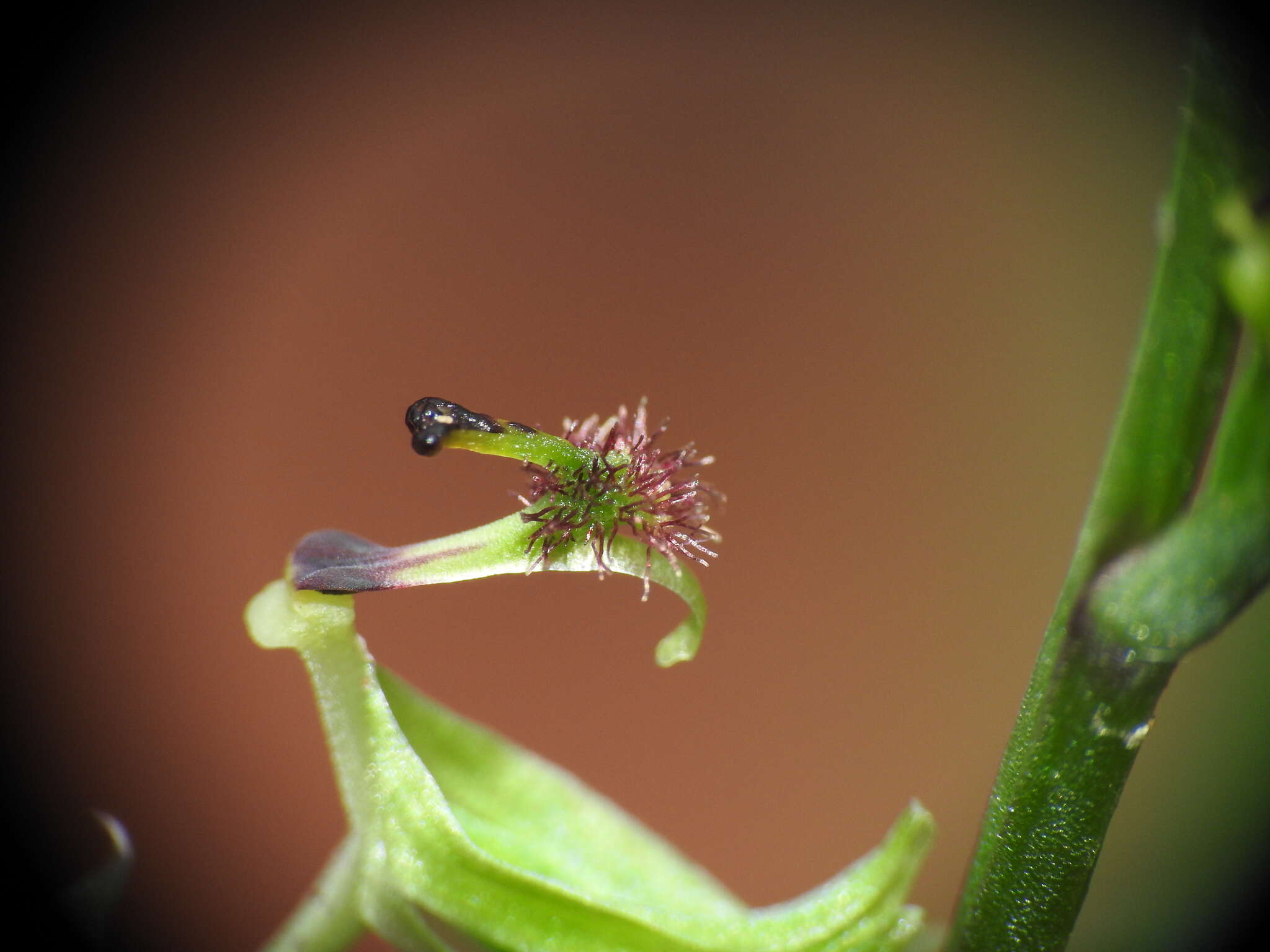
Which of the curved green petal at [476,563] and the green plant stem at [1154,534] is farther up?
the green plant stem at [1154,534]

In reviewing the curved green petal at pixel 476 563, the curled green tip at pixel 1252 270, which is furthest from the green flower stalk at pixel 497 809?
the curled green tip at pixel 1252 270

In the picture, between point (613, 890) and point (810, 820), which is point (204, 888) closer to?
point (810, 820)

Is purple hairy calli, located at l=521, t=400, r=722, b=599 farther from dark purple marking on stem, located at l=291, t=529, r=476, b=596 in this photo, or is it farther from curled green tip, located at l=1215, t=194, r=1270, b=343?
curled green tip, located at l=1215, t=194, r=1270, b=343

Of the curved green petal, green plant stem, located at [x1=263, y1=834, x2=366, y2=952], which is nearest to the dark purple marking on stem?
the curved green petal

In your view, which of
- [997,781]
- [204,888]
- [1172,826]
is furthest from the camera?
[204,888]

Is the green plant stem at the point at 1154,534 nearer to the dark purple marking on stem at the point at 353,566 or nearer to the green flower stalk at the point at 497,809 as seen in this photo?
the green flower stalk at the point at 497,809

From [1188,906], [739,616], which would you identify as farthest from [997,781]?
[739,616]

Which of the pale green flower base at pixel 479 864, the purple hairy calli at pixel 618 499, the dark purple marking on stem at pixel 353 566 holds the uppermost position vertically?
the purple hairy calli at pixel 618 499
